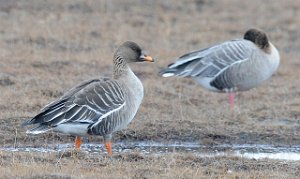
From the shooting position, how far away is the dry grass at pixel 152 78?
8070 mm

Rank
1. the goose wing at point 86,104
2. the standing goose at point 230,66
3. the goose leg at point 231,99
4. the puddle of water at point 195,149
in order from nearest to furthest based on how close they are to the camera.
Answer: the goose wing at point 86,104 → the puddle of water at point 195,149 → the goose leg at point 231,99 → the standing goose at point 230,66

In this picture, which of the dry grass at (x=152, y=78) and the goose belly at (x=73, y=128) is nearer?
the dry grass at (x=152, y=78)

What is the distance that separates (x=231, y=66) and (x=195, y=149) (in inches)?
125

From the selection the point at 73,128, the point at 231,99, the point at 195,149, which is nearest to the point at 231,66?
the point at 231,99

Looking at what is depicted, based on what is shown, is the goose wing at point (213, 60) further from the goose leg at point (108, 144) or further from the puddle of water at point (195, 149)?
the goose leg at point (108, 144)

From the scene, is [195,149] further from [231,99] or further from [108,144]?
[231,99]

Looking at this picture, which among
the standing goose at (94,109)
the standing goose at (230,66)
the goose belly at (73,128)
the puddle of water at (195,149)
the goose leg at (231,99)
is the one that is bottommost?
the puddle of water at (195,149)

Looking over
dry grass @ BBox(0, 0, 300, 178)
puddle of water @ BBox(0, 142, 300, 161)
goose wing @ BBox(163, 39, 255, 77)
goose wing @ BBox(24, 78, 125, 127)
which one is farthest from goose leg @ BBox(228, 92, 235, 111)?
goose wing @ BBox(24, 78, 125, 127)

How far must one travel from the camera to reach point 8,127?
396 inches

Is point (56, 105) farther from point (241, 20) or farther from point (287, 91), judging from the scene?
point (241, 20)

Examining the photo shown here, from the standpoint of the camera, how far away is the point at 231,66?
12.7m

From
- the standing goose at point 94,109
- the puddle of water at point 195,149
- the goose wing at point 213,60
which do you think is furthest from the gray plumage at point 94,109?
the goose wing at point 213,60

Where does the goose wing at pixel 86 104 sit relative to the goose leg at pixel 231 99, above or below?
below

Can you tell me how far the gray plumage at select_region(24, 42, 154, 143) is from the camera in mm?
8422
